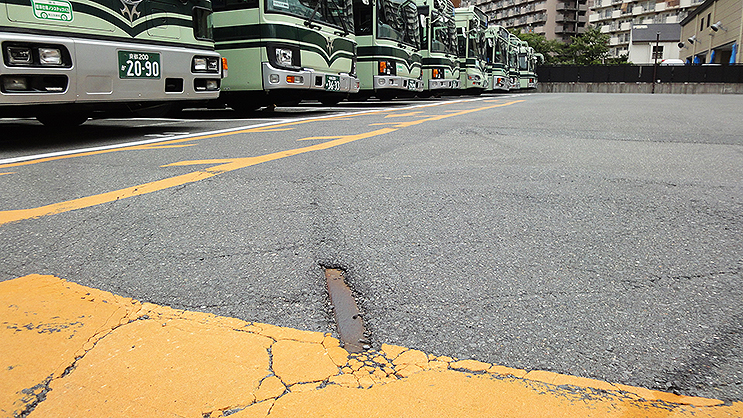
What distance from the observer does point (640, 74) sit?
49.2 m

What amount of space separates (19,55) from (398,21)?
9.35 meters

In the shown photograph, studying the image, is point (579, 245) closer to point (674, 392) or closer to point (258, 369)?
point (674, 392)

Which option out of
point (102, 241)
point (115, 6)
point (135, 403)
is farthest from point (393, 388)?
point (115, 6)

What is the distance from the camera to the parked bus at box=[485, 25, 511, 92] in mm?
23016

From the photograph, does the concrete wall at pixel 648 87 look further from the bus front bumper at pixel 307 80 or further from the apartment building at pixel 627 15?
the bus front bumper at pixel 307 80

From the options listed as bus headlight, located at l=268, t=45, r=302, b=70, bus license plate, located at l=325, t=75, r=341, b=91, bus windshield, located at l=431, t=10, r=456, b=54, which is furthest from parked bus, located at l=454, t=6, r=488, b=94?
bus headlight, located at l=268, t=45, r=302, b=70

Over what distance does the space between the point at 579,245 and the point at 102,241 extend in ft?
5.69

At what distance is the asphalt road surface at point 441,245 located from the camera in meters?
1.32

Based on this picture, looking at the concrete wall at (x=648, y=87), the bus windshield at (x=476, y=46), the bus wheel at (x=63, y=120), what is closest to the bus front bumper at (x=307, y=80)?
the bus wheel at (x=63, y=120)

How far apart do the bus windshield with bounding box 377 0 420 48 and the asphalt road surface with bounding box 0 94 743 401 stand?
8361 mm

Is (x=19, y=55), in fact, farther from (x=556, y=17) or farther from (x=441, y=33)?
(x=556, y=17)

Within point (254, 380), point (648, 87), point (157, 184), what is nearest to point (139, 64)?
point (157, 184)

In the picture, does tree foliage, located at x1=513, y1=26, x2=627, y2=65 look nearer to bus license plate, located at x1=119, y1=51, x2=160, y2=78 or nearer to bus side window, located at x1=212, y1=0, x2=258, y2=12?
bus side window, located at x1=212, y1=0, x2=258, y2=12

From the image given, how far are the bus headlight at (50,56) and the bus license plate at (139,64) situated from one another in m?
0.58
